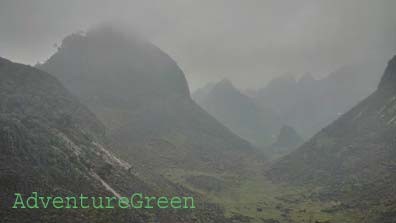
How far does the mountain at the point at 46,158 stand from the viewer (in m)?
93.7

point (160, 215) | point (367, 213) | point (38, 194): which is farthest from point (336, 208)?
point (38, 194)

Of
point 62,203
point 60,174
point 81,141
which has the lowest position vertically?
point 62,203

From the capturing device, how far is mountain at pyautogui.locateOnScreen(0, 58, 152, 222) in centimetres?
9371

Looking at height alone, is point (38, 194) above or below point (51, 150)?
below

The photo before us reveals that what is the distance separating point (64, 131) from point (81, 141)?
7.84m

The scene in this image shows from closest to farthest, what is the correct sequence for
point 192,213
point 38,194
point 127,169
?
1. point 38,194
2. point 192,213
3. point 127,169

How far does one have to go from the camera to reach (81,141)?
15125 cm

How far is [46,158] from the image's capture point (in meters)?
113

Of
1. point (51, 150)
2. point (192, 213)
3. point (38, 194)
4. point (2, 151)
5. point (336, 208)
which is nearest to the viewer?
point (38, 194)

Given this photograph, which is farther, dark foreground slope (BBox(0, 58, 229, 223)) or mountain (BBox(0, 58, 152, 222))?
dark foreground slope (BBox(0, 58, 229, 223))

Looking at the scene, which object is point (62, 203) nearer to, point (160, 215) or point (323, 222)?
point (160, 215)

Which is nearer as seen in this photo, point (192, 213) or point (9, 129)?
point (9, 129)

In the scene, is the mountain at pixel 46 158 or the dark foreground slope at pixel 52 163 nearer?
the mountain at pixel 46 158

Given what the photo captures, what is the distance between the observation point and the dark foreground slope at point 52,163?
9444 cm
